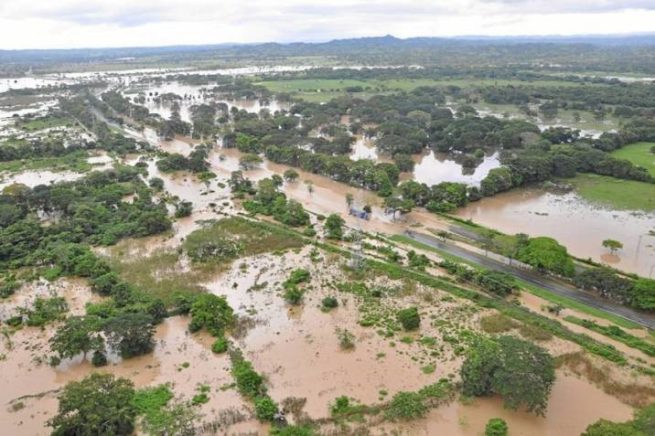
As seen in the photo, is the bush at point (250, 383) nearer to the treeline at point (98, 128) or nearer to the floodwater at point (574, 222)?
the floodwater at point (574, 222)

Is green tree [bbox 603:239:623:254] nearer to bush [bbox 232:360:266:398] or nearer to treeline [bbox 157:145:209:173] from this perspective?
bush [bbox 232:360:266:398]

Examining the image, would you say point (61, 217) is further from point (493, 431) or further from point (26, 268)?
point (493, 431)

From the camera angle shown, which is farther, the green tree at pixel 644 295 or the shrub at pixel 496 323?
the green tree at pixel 644 295

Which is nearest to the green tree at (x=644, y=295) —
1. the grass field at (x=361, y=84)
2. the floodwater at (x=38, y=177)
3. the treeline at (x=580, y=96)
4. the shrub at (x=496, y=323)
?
the shrub at (x=496, y=323)

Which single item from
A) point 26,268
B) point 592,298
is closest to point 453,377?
point 592,298

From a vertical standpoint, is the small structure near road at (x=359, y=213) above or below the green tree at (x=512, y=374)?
above

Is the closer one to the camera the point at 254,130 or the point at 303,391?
the point at 303,391
